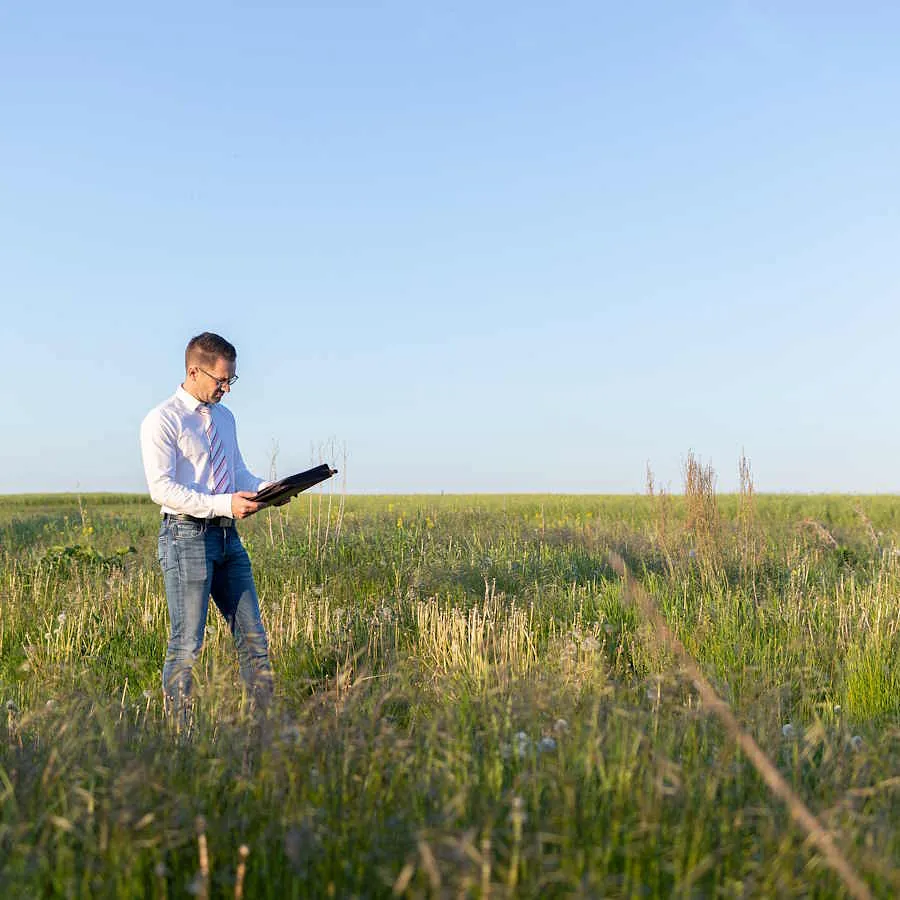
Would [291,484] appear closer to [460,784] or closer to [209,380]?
[209,380]

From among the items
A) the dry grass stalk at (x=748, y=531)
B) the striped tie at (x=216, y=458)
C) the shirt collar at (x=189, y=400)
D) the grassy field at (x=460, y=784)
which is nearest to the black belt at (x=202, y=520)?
the striped tie at (x=216, y=458)

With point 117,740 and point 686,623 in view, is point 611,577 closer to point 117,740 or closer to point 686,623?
point 686,623

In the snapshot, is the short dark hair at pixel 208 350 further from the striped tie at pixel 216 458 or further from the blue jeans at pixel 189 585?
the blue jeans at pixel 189 585

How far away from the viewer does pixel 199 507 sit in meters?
4.71

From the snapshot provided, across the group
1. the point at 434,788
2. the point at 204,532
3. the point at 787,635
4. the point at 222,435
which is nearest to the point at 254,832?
the point at 434,788

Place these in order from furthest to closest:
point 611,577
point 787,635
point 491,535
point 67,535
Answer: point 67,535, point 491,535, point 611,577, point 787,635

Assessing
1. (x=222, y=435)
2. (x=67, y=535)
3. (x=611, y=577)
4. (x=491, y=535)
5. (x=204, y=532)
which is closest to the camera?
(x=204, y=532)

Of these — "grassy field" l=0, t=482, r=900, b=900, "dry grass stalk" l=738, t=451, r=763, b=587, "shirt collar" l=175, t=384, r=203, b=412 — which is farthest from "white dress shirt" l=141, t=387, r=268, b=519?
"dry grass stalk" l=738, t=451, r=763, b=587

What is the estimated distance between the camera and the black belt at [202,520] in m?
4.85

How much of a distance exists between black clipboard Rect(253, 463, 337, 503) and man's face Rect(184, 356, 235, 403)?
673 millimetres

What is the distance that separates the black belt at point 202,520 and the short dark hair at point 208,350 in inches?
34.8

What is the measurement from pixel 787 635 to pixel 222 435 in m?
4.25

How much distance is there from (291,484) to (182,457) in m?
0.74

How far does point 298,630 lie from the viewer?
6340 mm
